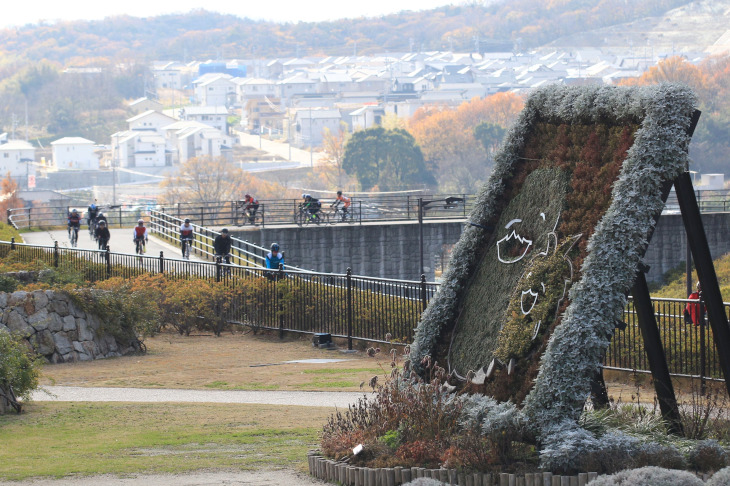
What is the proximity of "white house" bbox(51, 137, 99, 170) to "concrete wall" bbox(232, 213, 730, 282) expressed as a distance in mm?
142134

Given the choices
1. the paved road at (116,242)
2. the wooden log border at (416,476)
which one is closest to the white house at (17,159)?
the paved road at (116,242)

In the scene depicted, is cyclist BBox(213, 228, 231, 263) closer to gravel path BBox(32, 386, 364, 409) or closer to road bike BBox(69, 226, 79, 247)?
road bike BBox(69, 226, 79, 247)

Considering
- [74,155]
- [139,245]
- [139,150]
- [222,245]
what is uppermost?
[139,150]

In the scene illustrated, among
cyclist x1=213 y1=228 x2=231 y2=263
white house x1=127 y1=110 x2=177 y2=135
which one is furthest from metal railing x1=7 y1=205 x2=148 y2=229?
white house x1=127 y1=110 x2=177 y2=135

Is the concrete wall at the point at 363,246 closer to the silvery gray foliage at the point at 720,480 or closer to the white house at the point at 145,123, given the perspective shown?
the silvery gray foliage at the point at 720,480

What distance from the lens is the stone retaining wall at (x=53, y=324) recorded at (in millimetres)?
15234

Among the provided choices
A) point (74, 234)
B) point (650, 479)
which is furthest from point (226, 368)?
point (74, 234)

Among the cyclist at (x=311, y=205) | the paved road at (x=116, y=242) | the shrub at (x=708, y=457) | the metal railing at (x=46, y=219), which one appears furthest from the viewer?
the metal railing at (x=46, y=219)

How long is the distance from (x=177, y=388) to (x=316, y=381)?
1.83 m

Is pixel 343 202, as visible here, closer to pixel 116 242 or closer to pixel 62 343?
pixel 116 242

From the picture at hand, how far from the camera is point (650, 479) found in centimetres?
582

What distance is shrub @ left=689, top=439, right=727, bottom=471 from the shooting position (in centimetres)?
684

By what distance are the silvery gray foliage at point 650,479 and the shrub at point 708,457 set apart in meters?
1.03

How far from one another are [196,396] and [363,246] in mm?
30633
